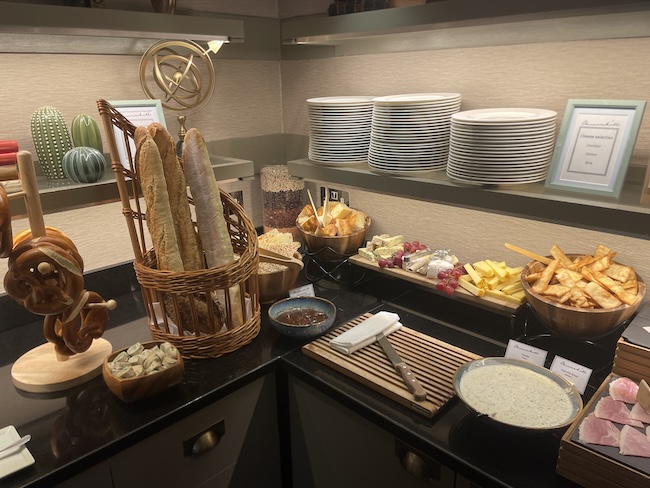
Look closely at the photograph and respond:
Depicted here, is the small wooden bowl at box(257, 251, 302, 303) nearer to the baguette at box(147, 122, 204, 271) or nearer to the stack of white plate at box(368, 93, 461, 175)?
the baguette at box(147, 122, 204, 271)

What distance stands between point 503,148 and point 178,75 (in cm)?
104

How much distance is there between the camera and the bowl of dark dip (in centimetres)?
144

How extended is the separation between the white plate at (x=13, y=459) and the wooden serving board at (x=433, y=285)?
1097mm

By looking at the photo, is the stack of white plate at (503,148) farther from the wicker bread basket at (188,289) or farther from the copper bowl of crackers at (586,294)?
the wicker bread basket at (188,289)

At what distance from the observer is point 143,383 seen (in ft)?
3.85

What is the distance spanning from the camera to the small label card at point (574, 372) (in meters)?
1.18

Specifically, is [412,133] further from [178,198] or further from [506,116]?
[178,198]

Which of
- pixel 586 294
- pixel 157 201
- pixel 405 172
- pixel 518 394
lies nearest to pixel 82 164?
pixel 157 201

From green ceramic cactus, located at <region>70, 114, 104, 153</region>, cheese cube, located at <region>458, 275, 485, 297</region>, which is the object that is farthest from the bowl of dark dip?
green ceramic cactus, located at <region>70, 114, 104, 153</region>

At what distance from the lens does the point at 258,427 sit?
141 centimetres

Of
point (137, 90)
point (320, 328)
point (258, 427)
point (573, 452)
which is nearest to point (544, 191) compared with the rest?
point (573, 452)

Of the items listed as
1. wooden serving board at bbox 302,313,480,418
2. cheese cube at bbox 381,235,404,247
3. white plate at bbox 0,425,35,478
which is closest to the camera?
white plate at bbox 0,425,35,478

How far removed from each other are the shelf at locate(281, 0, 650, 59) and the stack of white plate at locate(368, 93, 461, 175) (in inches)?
7.4

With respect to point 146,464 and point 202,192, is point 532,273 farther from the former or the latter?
point 146,464
